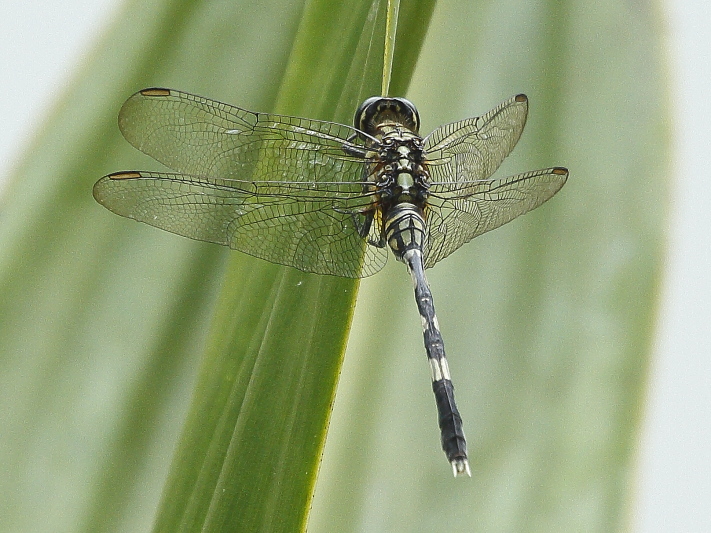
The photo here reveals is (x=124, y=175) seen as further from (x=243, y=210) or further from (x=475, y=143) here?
(x=475, y=143)

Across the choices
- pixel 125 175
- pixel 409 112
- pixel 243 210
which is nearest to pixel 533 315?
pixel 409 112

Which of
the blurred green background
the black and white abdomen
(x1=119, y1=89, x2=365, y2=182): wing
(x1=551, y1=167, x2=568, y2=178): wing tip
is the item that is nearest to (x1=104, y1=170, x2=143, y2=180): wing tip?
(x1=119, y1=89, x2=365, y2=182): wing

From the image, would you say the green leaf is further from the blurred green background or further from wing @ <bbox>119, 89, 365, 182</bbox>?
wing @ <bbox>119, 89, 365, 182</bbox>

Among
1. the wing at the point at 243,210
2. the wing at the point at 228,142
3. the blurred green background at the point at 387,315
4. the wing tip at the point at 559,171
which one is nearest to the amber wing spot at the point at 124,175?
the wing at the point at 243,210

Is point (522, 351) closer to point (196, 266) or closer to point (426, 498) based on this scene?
point (426, 498)

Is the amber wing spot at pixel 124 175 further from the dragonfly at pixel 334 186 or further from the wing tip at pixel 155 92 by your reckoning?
the wing tip at pixel 155 92

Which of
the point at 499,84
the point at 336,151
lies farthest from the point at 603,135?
the point at 336,151
